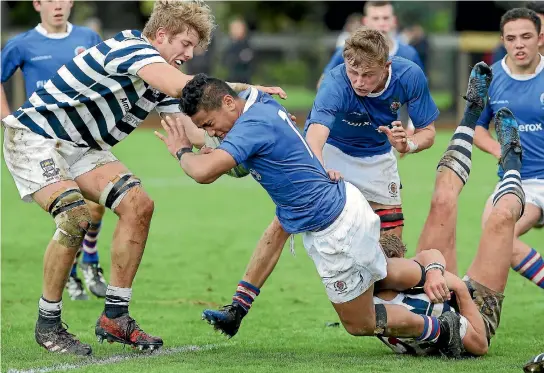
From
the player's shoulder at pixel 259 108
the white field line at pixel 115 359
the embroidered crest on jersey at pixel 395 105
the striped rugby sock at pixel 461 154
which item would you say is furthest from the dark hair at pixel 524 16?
the white field line at pixel 115 359

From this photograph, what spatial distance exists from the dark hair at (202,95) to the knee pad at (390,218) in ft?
6.99

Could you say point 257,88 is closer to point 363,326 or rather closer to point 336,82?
point 336,82

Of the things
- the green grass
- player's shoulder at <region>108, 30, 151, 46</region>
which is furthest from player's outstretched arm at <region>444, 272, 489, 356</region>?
the green grass

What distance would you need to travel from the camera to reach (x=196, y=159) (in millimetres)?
5672

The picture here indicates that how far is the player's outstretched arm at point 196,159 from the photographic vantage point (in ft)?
18.3

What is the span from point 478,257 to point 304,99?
2212cm

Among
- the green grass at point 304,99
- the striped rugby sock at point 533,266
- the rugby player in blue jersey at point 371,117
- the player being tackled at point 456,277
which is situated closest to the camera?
the player being tackled at point 456,277

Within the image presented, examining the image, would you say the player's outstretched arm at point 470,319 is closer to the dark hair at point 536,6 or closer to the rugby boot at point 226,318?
→ the rugby boot at point 226,318

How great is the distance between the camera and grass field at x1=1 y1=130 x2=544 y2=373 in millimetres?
6070

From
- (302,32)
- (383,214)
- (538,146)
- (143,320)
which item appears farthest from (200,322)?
(302,32)

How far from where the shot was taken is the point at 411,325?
6.04m

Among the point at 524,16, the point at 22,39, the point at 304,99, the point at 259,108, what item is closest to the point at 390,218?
the point at 524,16

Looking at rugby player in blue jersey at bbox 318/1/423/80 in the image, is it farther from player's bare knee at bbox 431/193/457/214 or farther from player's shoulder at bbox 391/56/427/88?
player's bare knee at bbox 431/193/457/214

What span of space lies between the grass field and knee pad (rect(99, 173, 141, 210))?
900 mm
